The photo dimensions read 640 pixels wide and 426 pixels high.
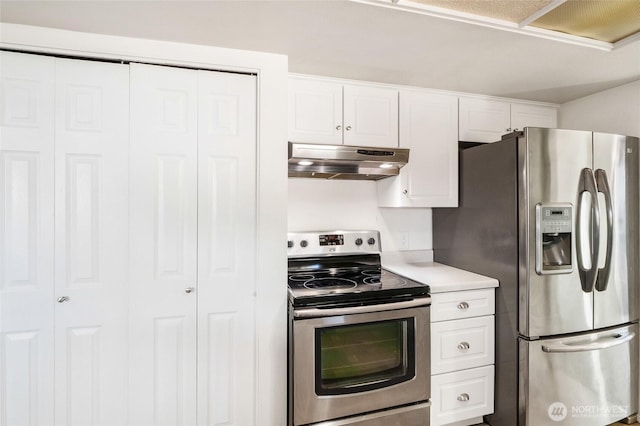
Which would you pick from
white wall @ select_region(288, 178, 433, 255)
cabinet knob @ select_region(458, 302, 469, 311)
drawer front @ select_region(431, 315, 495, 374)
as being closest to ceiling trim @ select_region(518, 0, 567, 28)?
white wall @ select_region(288, 178, 433, 255)

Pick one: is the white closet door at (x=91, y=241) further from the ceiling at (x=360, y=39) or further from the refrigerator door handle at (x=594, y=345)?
the refrigerator door handle at (x=594, y=345)

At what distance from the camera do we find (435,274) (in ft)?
7.06

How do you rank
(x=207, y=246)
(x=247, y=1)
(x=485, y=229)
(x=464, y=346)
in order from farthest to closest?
(x=485, y=229) → (x=464, y=346) → (x=207, y=246) → (x=247, y=1)

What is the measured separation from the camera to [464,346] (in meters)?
1.93

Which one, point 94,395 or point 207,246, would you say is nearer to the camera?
point 94,395

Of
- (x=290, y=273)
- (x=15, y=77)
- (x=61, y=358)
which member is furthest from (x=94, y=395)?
(x=15, y=77)

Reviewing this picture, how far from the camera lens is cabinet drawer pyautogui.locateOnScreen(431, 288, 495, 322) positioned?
1881 millimetres

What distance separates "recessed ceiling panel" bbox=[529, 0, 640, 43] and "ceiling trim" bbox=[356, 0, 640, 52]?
2 centimetres

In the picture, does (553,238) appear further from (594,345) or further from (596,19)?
(596,19)

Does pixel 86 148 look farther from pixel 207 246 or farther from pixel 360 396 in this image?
pixel 360 396

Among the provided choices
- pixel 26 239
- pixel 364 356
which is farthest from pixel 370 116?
pixel 26 239

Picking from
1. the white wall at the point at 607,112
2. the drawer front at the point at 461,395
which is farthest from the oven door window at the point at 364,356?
the white wall at the point at 607,112

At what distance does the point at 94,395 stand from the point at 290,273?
3.78 feet

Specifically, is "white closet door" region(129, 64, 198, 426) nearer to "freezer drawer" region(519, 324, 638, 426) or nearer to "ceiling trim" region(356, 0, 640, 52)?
"ceiling trim" region(356, 0, 640, 52)
